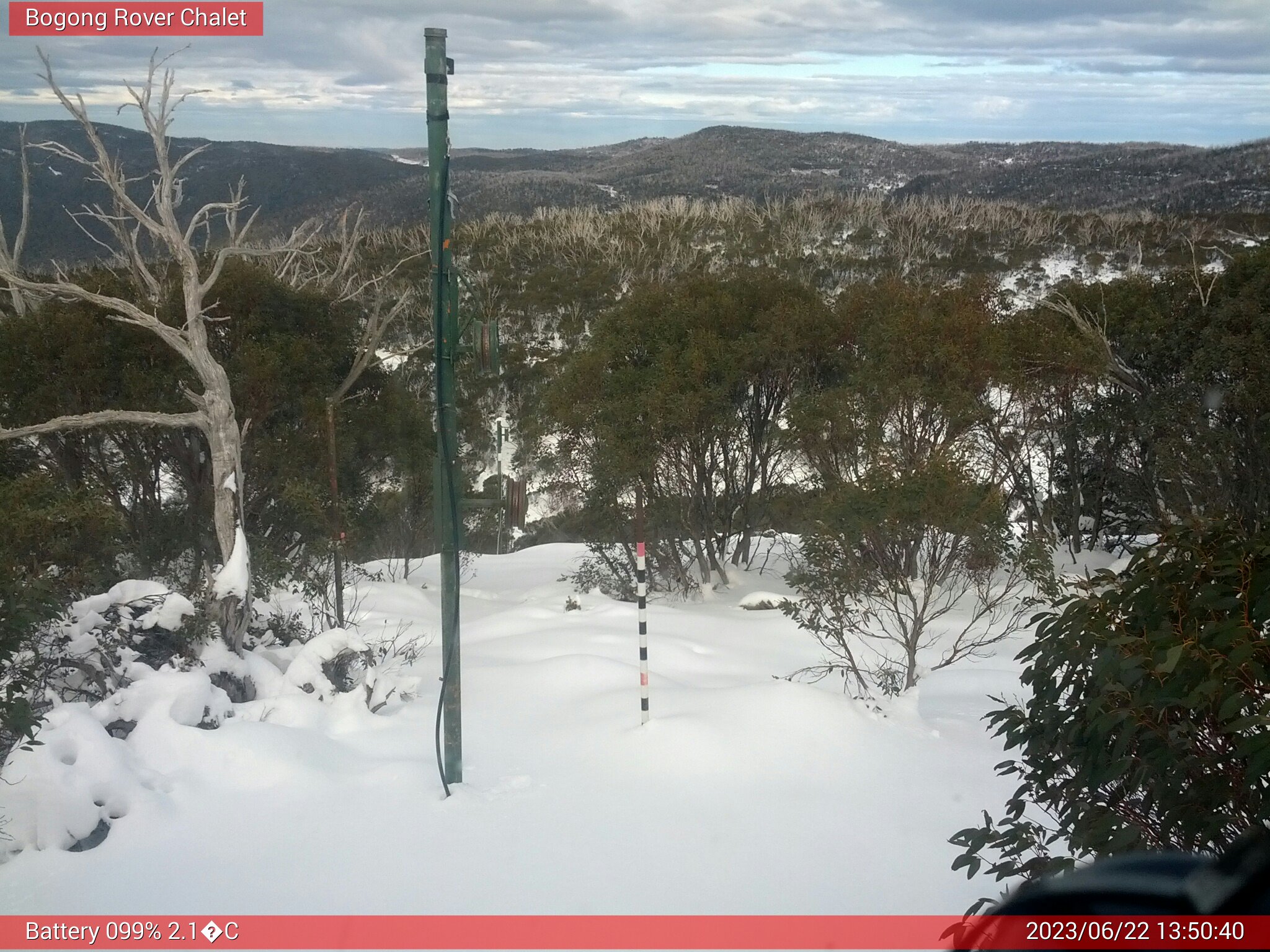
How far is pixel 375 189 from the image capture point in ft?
158

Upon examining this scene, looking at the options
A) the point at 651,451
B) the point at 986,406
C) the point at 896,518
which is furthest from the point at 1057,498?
the point at 896,518

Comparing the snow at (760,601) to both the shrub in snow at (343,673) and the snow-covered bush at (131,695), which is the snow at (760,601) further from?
the shrub in snow at (343,673)

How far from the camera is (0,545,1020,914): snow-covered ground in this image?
4.34m

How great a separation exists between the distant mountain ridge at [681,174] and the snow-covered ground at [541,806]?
14939 millimetres

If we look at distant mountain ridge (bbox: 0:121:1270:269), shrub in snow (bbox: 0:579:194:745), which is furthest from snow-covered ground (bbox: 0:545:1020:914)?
distant mountain ridge (bbox: 0:121:1270:269)

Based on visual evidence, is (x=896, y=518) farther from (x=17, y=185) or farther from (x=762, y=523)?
(x=17, y=185)

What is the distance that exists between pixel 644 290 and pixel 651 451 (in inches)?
127

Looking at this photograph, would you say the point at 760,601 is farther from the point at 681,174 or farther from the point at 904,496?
the point at 681,174

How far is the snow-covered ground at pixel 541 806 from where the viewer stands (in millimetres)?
4340

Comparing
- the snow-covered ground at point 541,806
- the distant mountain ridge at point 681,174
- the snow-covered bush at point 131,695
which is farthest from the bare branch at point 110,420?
the distant mountain ridge at point 681,174

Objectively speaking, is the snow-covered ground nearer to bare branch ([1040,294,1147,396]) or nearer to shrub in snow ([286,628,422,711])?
shrub in snow ([286,628,422,711])

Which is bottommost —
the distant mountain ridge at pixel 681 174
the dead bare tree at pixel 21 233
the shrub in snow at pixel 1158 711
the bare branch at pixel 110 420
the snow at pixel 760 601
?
the snow at pixel 760 601

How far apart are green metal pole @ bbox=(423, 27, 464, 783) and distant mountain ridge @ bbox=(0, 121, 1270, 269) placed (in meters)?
14.6

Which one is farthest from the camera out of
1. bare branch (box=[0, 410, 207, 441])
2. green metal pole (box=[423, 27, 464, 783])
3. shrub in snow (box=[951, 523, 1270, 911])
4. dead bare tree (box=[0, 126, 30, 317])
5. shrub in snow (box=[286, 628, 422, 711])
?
dead bare tree (box=[0, 126, 30, 317])
